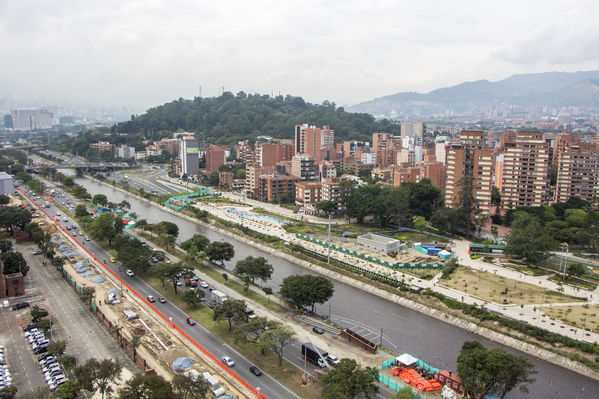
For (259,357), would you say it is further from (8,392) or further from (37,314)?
(37,314)

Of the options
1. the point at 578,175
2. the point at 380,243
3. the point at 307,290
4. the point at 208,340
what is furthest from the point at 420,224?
the point at 208,340

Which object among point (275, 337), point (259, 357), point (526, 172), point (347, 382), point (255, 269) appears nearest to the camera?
point (347, 382)

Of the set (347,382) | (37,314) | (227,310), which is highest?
(227,310)

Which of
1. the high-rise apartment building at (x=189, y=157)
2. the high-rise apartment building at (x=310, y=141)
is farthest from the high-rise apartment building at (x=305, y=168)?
the high-rise apartment building at (x=189, y=157)

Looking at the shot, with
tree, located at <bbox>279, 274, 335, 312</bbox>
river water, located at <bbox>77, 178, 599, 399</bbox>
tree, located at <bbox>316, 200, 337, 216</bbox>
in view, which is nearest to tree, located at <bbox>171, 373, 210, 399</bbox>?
tree, located at <bbox>279, 274, 335, 312</bbox>

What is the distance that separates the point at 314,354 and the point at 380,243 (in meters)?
10.4

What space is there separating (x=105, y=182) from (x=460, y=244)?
36.3 metres

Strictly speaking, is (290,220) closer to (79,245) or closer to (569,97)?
(79,245)

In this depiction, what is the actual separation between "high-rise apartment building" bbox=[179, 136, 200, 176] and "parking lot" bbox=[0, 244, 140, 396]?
92.9 feet

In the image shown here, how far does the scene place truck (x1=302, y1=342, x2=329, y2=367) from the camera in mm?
11211

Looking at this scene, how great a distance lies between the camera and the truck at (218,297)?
587 inches

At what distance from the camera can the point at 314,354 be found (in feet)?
37.5

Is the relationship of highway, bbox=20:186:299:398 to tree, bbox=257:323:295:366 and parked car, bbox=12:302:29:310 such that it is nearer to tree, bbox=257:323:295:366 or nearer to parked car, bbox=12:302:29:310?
tree, bbox=257:323:295:366

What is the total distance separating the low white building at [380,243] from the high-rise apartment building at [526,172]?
9.12 meters
